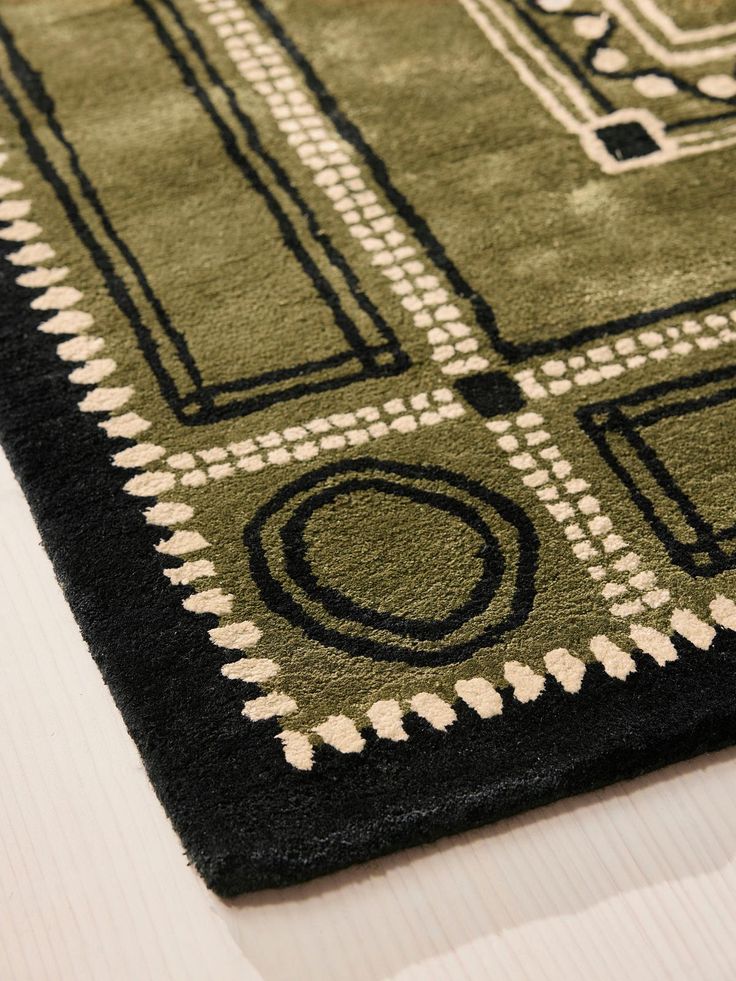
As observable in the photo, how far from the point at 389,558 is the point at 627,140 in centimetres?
70

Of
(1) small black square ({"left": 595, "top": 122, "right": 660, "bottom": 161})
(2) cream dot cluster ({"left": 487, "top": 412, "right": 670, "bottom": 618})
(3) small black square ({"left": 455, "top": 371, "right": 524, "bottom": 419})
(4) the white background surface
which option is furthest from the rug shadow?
(1) small black square ({"left": 595, "top": 122, "right": 660, "bottom": 161})

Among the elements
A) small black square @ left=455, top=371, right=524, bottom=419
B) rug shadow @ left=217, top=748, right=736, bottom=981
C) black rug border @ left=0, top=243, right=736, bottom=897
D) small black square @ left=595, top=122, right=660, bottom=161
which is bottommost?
rug shadow @ left=217, top=748, right=736, bottom=981

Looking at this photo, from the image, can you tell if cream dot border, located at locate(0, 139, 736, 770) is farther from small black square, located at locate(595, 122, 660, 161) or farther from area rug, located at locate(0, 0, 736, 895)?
small black square, located at locate(595, 122, 660, 161)

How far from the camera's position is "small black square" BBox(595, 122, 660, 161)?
134cm

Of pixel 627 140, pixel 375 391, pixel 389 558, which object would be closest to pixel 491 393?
pixel 375 391

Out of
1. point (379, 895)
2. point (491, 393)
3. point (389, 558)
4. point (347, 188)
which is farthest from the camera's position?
point (347, 188)

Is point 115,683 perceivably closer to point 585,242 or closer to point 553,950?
point 553,950

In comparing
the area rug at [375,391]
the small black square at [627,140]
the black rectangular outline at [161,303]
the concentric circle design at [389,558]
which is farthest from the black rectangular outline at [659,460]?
the small black square at [627,140]

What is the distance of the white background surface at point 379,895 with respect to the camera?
2.65 feet

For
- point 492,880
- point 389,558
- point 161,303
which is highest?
point 161,303

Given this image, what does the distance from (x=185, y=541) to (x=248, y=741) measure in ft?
0.67

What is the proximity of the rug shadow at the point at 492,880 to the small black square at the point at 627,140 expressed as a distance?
79 centimetres

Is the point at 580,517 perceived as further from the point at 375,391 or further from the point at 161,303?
the point at 161,303

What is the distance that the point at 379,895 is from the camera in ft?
2.74
